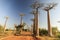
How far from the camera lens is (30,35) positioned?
2121 mm

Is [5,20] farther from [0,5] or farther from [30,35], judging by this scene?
[30,35]

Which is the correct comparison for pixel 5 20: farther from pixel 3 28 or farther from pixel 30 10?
pixel 30 10

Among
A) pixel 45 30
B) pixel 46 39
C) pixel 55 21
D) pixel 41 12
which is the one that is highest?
pixel 41 12

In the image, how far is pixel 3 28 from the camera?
216cm

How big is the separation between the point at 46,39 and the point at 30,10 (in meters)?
0.51

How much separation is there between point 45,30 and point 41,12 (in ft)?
0.96

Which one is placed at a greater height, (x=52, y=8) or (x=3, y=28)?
(x=52, y=8)

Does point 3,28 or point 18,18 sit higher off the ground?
point 18,18

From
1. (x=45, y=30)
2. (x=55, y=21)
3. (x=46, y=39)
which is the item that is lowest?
(x=46, y=39)

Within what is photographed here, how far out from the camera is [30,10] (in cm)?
216

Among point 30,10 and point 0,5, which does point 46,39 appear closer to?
point 30,10

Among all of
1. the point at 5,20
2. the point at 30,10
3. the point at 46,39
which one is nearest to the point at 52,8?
the point at 30,10

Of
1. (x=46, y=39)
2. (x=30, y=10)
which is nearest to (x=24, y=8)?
(x=30, y=10)

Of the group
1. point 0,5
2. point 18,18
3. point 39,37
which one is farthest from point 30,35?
point 0,5
